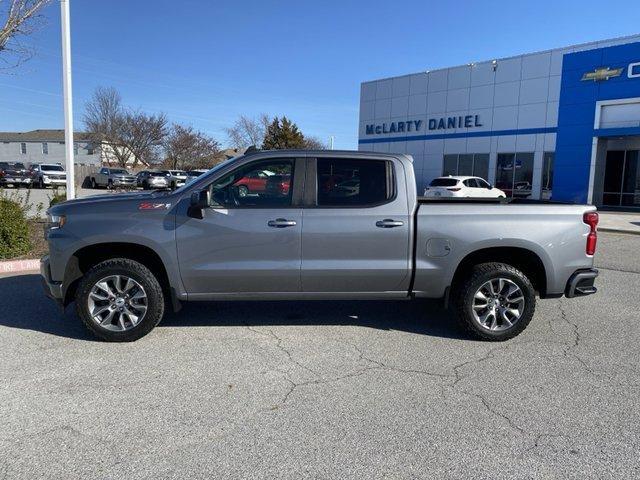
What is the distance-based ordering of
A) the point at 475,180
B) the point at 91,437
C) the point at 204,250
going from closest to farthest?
the point at 91,437, the point at 204,250, the point at 475,180

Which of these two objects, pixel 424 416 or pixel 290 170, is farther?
pixel 290 170

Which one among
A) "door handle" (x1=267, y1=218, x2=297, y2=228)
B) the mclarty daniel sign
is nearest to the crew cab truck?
"door handle" (x1=267, y1=218, x2=297, y2=228)

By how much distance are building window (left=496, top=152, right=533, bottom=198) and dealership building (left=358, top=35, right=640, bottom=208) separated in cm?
6

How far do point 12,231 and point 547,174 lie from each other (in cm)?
2618

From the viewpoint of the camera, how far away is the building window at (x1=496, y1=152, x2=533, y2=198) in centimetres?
2842

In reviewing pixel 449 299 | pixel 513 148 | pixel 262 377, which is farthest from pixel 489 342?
pixel 513 148

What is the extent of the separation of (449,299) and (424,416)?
1906 mm

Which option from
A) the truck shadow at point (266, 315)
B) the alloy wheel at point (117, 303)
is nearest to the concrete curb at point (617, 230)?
the truck shadow at point (266, 315)

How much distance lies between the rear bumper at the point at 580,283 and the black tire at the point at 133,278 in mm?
4129

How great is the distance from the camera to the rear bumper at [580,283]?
515cm

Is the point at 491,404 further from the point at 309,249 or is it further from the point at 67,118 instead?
the point at 67,118

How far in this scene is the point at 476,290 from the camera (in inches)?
200

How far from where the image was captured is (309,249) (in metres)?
4.97

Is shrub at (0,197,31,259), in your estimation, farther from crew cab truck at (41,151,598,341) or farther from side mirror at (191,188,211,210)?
side mirror at (191,188,211,210)
